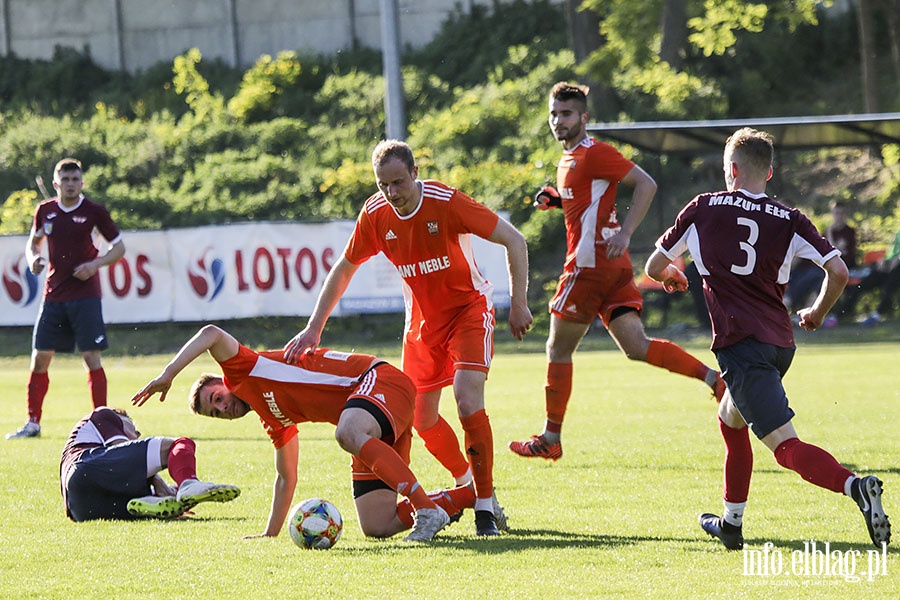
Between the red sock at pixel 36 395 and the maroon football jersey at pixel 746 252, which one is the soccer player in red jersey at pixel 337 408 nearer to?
the maroon football jersey at pixel 746 252

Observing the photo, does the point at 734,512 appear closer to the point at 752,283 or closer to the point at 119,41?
the point at 752,283

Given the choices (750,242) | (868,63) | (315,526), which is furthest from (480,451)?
(868,63)

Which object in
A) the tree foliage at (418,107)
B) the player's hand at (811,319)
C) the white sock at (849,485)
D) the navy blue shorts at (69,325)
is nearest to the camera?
the white sock at (849,485)

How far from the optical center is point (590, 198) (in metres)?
8.71

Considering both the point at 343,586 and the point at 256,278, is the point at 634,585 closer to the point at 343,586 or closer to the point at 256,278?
the point at 343,586

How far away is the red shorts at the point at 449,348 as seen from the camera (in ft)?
22.3

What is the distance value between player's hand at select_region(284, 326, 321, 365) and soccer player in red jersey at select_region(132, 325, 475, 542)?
3 centimetres

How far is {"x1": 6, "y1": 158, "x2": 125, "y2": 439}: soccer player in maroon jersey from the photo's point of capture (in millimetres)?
11125

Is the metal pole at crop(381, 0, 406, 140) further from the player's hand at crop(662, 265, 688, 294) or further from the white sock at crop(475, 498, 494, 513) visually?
the player's hand at crop(662, 265, 688, 294)

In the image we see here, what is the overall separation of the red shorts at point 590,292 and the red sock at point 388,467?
3.00 m

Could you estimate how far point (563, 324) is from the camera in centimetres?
888

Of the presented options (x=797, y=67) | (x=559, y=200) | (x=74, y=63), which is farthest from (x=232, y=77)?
(x=559, y=200)

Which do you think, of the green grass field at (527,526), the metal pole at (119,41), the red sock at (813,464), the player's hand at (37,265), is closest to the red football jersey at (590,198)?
the green grass field at (527,526)

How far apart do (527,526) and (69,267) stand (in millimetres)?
5933
